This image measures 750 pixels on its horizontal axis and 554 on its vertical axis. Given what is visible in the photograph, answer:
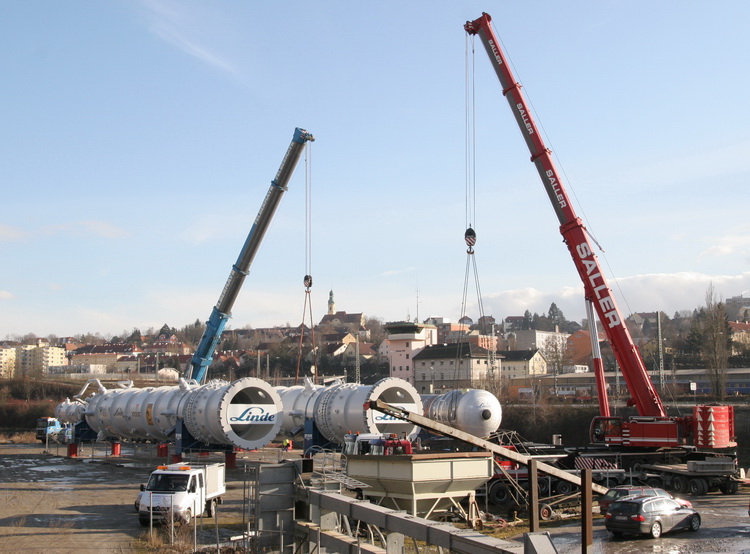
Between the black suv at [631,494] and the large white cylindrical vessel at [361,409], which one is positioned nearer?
the black suv at [631,494]

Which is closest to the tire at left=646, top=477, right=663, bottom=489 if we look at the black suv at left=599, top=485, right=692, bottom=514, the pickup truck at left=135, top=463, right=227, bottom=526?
the black suv at left=599, top=485, right=692, bottom=514

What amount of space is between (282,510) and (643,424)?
2229 cm

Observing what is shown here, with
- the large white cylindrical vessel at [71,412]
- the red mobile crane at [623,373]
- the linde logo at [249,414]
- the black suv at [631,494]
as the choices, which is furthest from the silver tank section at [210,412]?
the black suv at [631,494]

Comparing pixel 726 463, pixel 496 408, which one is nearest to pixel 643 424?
pixel 726 463

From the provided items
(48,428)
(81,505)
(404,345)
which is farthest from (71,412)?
(404,345)

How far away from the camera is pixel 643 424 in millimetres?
31422

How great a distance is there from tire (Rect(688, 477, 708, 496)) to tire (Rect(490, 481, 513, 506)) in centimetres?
871

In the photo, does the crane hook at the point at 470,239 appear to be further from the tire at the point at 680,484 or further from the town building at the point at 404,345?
the town building at the point at 404,345

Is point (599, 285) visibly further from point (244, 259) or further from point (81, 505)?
point (244, 259)

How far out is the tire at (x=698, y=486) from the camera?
29.5m

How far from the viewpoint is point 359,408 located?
3400 centimetres

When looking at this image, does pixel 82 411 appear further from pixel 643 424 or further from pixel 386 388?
pixel 643 424

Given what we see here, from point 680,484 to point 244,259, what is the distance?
30949mm

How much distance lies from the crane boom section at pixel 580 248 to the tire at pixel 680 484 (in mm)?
2596
